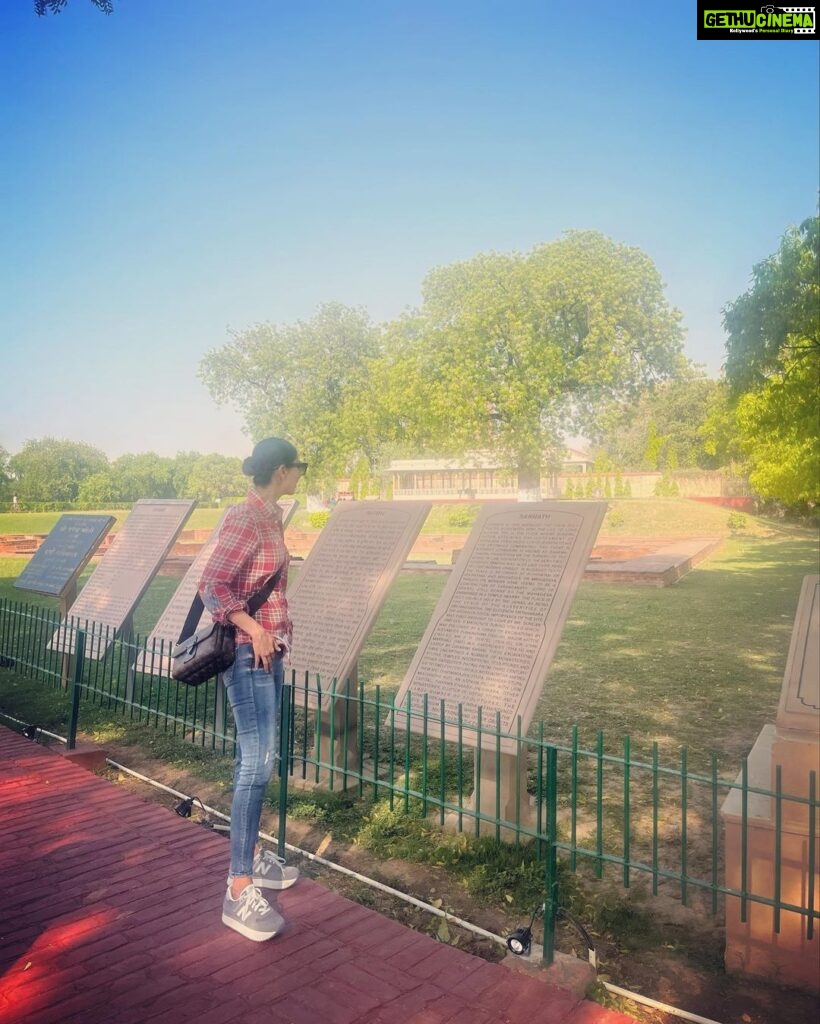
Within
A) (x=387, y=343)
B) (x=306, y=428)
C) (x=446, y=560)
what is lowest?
(x=446, y=560)

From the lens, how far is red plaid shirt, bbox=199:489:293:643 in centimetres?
306

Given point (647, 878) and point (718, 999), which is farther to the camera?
point (647, 878)

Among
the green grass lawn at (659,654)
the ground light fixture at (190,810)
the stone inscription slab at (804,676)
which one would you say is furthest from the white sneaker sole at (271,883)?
the stone inscription slab at (804,676)

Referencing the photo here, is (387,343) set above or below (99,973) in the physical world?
above

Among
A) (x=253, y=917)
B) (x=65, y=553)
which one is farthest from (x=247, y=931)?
(x=65, y=553)

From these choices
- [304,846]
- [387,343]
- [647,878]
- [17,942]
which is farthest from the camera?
[387,343]

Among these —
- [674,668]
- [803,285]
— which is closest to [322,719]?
[674,668]

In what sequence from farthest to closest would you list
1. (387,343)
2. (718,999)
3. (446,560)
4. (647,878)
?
(387,343) < (446,560) < (647,878) < (718,999)

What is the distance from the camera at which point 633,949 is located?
3.11m

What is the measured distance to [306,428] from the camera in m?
41.2

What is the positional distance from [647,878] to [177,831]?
2.50 m

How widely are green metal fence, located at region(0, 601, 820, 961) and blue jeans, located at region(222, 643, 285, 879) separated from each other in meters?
0.55

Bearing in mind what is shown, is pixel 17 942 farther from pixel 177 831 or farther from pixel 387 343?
pixel 387 343

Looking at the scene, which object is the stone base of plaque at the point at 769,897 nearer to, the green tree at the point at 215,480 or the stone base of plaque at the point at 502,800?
the stone base of plaque at the point at 502,800
